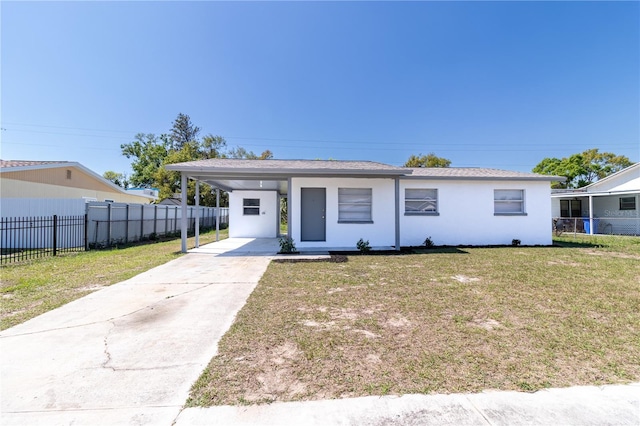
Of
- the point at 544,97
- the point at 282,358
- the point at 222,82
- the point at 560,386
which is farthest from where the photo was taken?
the point at 544,97

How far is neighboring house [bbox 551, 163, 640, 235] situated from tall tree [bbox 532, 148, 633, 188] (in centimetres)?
1812

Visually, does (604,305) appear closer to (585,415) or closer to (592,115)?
(585,415)

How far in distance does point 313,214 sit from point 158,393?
8504 mm

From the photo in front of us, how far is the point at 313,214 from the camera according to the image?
1053 cm

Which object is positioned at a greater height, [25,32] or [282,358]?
[25,32]

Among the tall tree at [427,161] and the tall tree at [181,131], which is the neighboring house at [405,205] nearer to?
the tall tree at [427,161]

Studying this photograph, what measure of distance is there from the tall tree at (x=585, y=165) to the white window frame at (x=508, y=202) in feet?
98.6

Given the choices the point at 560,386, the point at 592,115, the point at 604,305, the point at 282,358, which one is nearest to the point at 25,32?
the point at 282,358

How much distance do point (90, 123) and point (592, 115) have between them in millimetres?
50922

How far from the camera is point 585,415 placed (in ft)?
6.33

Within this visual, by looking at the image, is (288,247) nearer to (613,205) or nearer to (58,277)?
(58,277)

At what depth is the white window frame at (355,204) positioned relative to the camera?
10.7 metres

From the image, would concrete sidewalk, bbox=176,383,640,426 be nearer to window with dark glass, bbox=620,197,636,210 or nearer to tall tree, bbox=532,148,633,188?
window with dark glass, bbox=620,197,636,210

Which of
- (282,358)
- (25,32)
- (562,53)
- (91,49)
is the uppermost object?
(562,53)
